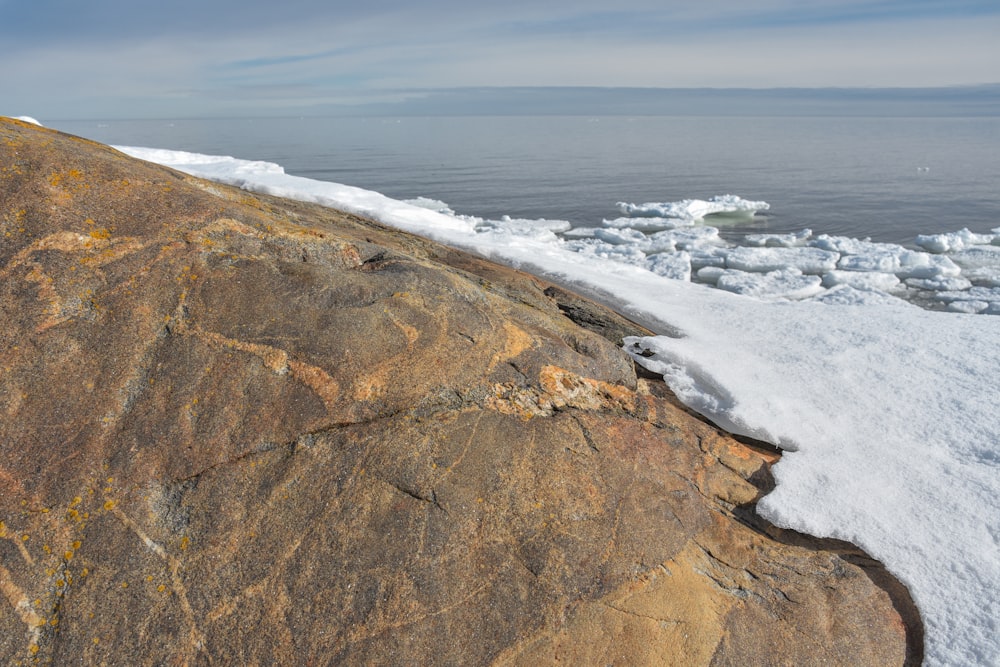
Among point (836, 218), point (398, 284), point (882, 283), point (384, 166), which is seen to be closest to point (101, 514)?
point (398, 284)

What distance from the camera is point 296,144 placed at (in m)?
66.0

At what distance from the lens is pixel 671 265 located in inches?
640

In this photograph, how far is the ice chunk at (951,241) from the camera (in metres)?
19.5

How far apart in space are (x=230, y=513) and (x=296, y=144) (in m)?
68.9

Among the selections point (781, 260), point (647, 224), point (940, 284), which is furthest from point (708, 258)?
point (940, 284)

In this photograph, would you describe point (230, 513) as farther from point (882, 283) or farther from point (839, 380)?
point (882, 283)

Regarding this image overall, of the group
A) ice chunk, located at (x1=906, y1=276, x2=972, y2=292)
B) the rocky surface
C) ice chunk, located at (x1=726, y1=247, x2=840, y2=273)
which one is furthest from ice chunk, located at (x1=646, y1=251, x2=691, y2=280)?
the rocky surface

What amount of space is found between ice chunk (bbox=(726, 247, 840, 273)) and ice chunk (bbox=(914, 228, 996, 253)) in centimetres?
432

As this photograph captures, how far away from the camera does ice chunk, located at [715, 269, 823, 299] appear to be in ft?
48.3

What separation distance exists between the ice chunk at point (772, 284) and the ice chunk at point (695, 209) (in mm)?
9058

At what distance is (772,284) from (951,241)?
9.07 metres

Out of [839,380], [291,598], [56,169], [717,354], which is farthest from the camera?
[717,354]

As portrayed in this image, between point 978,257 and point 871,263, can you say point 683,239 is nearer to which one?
point 871,263

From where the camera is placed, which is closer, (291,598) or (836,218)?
(291,598)
